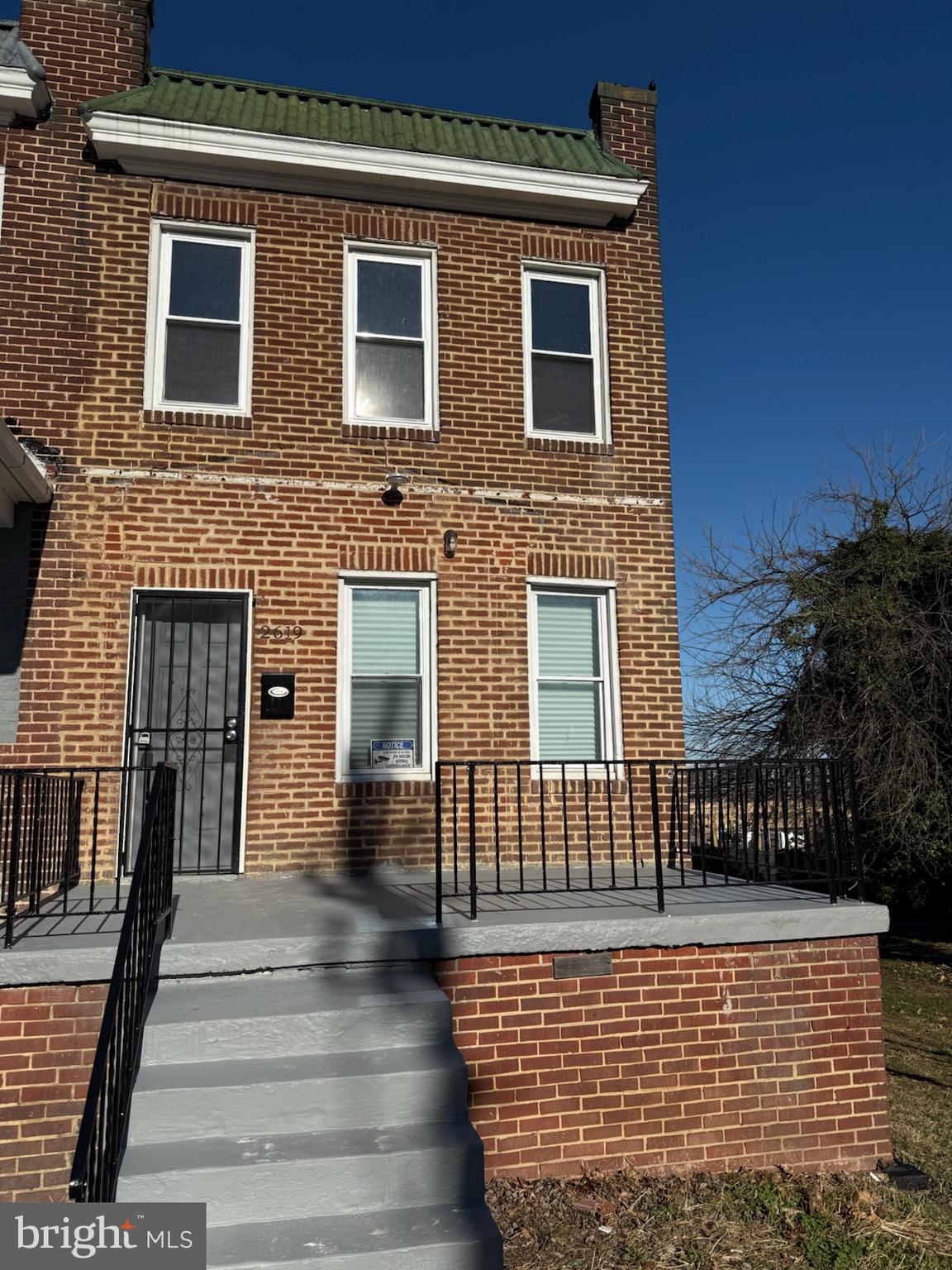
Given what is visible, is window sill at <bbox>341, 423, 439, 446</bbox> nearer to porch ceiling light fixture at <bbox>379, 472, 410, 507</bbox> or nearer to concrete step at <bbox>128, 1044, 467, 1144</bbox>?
porch ceiling light fixture at <bbox>379, 472, 410, 507</bbox>

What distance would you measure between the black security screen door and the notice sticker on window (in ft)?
3.38

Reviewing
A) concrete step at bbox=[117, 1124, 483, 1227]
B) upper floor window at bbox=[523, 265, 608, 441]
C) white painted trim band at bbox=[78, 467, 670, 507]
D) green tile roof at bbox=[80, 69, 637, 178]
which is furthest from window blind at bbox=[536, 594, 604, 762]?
concrete step at bbox=[117, 1124, 483, 1227]

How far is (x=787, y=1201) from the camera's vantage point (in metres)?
4.44

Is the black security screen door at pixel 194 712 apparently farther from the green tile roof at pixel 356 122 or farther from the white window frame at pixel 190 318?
the green tile roof at pixel 356 122

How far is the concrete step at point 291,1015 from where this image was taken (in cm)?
400

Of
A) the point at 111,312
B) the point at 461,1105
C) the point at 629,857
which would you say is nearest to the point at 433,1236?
the point at 461,1105

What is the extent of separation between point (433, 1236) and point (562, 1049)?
1467 millimetres

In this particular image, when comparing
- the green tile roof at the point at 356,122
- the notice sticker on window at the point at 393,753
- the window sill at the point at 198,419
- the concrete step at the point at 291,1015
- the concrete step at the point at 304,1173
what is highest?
the green tile roof at the point at 356,122

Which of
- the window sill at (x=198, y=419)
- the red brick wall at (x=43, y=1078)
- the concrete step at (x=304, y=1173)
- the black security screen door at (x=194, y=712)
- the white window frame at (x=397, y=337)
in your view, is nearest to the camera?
the concrete step at (x=304, y=1173)

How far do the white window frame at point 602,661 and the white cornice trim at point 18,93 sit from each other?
17.9ft

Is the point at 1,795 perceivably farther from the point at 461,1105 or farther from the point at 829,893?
the point at 829,893

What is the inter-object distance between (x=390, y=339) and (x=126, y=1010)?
5.76m

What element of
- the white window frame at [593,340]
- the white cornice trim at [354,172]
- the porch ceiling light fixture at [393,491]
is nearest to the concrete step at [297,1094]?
the porch ceiling light fixture at [393,491]

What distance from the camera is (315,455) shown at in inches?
289
